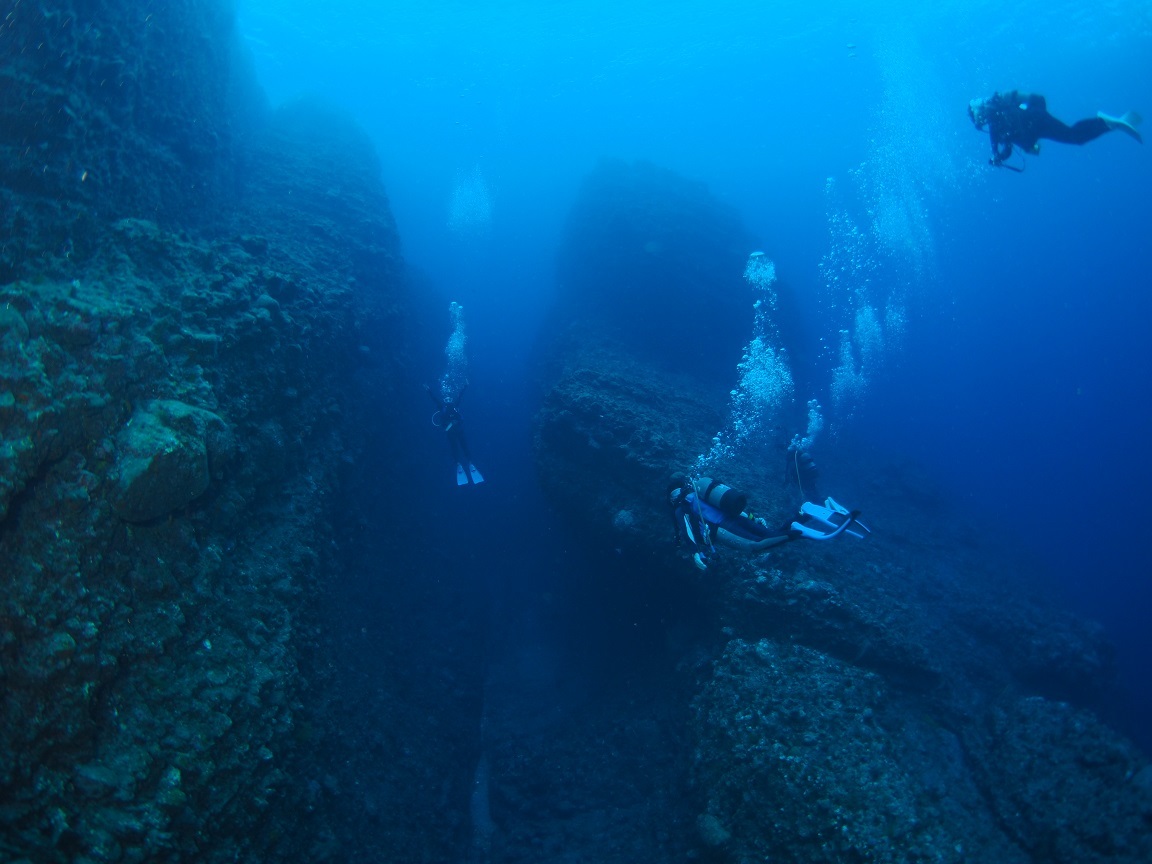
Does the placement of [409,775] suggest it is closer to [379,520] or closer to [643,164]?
[379,520]

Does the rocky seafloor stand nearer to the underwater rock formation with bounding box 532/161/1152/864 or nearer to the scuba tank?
the underwater rock formation with bounding box 532/161/1152/864

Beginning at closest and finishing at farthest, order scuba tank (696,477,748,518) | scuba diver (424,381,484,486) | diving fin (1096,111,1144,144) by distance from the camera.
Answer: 1. scuba tank (696,477,748,518)
2. diving fin (1096,111,1144,144)
3. scuba diver (424,381,484,486)

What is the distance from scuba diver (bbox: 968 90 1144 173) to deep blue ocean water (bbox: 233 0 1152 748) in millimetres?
11719

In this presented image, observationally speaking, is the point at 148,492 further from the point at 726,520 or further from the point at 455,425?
the point at 455,425

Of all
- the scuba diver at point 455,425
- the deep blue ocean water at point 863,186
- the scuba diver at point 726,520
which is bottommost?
the scuba diver at point 455,425

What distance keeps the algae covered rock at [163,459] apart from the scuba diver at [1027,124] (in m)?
8.35

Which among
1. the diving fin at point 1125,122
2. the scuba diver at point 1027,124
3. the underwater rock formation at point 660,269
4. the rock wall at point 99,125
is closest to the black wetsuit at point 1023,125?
the scuba diver at point 1027,124

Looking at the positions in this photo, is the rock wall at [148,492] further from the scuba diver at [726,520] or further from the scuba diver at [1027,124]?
the scuba diver at [1027,124]

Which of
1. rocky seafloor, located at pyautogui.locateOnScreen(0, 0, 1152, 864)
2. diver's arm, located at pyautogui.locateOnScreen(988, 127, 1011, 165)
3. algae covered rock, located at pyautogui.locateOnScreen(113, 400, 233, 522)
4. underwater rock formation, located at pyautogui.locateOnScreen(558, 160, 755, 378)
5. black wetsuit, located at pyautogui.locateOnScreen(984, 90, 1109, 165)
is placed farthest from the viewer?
underwater rock formation, located at pyautogui.locateOnScreen(558, 160, 755, 378)

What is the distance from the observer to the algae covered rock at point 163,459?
12.8ft

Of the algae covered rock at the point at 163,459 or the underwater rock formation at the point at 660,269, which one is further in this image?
the underwater rock formation at the point at 660,269

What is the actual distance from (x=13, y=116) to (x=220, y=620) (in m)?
4.84

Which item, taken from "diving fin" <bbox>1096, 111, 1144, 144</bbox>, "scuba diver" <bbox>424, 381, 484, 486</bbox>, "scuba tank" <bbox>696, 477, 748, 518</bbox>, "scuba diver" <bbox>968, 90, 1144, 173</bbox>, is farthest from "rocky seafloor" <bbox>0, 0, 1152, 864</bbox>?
"diving fin" <bbox>1096, 111, 1144, 144</bbox>

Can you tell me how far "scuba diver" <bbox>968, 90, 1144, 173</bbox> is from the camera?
558cm
